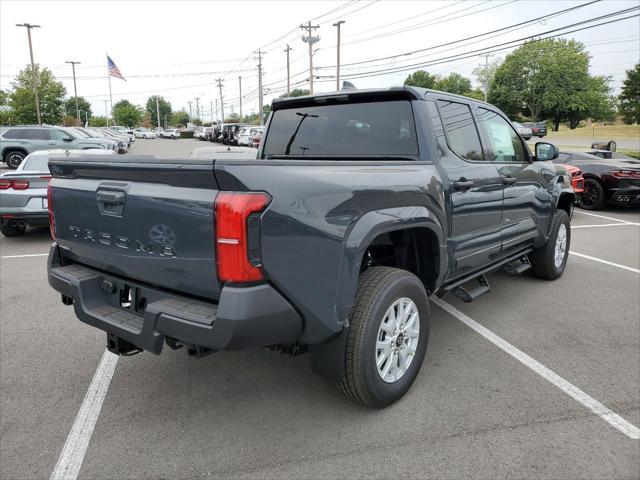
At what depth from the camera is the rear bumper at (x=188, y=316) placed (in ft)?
7.02

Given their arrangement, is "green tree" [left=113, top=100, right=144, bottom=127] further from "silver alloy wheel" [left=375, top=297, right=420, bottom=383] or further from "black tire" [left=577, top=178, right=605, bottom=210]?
"silver alloy wheel" [left=375, top=297, right=420, bottom=383]

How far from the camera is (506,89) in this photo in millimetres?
82312

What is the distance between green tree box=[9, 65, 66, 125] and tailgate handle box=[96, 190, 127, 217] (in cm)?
5295

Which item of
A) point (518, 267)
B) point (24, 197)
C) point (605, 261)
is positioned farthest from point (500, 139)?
point (24, 197)

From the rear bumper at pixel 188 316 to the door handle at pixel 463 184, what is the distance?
173 centimetres

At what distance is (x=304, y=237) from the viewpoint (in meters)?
2.28

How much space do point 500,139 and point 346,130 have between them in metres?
1.67

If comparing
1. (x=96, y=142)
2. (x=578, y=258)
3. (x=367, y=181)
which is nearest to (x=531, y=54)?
(x=96, y=142)

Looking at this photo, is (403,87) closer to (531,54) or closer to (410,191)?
(410,191)

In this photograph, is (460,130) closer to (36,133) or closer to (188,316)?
(188,316)

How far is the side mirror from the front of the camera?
193 inches

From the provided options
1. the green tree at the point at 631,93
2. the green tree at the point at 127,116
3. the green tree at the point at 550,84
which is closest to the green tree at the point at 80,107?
the green tree at the point at 127,116

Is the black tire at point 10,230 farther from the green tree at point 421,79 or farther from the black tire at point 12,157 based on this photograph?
the green tree at point 421,79

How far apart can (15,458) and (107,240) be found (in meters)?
1.23
